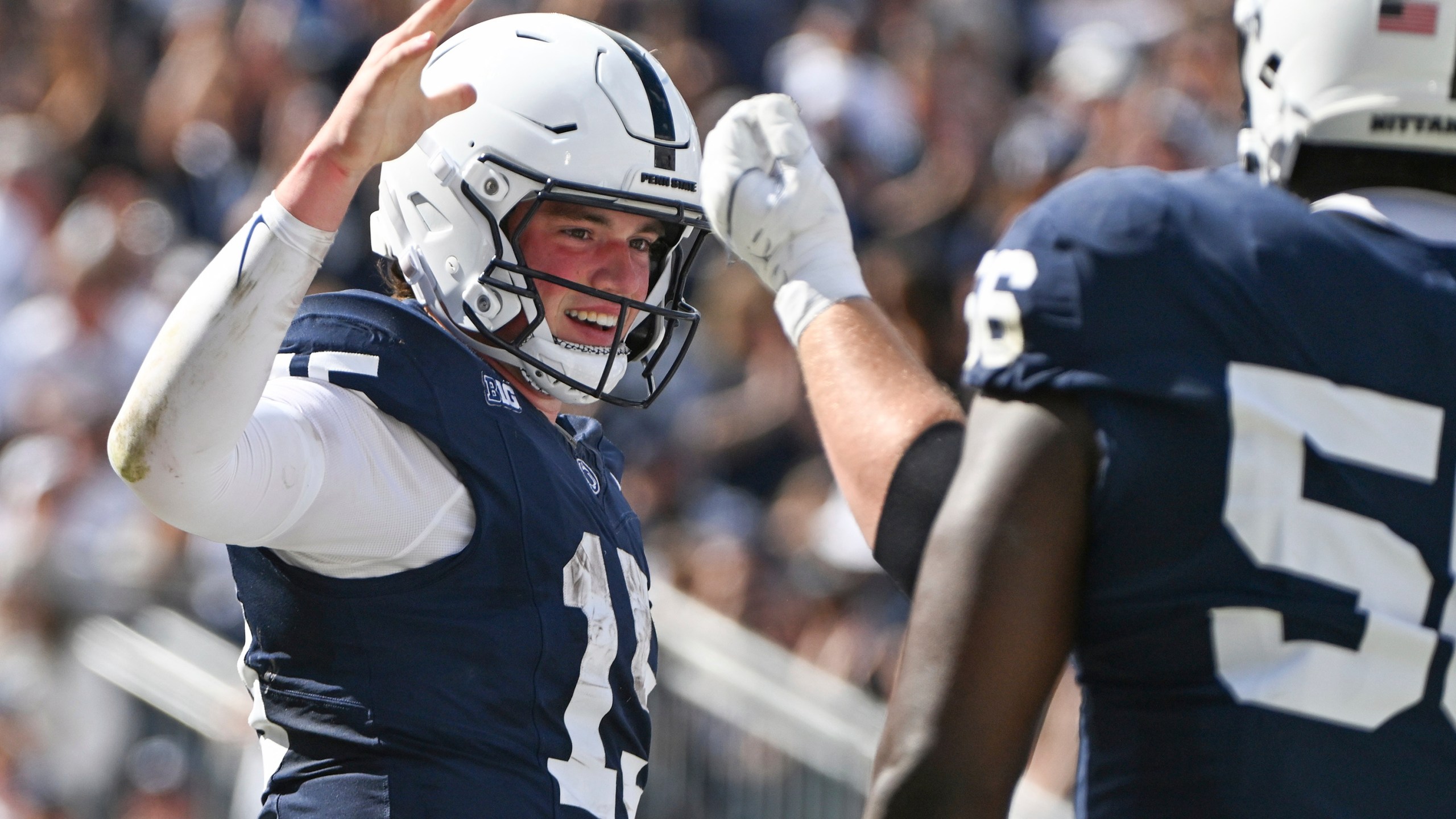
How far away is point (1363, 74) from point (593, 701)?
142 cm

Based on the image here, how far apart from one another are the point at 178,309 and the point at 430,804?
2.49ft

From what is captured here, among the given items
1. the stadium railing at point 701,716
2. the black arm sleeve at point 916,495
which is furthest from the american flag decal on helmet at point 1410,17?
the stadium railing at point 701,716

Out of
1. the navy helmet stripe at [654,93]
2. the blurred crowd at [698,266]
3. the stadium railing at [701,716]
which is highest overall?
the navy helmet stripe at [654,93]

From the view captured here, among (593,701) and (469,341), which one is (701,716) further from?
(593,701)

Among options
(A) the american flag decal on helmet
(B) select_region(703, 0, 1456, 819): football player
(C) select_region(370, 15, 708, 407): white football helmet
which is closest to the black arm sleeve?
(B) select_region(703, 0, 1456, 819): football player

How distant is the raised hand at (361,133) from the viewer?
83.4 inches

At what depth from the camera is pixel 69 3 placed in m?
8.98

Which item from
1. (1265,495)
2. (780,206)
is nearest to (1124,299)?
(1265,495)

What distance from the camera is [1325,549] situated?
5.26 ft

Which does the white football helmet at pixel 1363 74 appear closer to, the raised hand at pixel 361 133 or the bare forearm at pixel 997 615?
the bare forearm at pixel 997 615

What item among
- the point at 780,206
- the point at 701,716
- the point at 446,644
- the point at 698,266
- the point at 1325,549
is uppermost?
the point at 780,206

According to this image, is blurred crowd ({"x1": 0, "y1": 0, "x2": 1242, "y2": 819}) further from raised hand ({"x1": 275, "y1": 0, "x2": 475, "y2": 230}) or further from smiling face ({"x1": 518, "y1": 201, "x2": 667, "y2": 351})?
raised hand ({"x1": 275, "y1": 0, "x2": 475, "y2": 230})

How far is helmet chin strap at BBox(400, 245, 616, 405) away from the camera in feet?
9.37

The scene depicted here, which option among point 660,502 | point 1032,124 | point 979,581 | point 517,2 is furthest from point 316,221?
point 517,2
